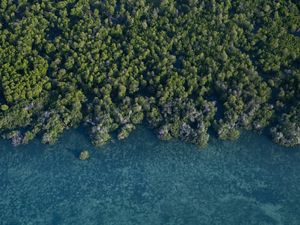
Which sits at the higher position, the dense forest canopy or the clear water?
the dense forest canopy

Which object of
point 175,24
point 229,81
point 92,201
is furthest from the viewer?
point 175,24

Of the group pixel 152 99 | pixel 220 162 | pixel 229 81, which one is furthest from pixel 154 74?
pixel 220 162

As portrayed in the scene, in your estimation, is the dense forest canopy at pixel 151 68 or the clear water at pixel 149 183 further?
the dense forest canopy at pixel 151 68

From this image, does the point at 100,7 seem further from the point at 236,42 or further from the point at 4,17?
the point at 236,42

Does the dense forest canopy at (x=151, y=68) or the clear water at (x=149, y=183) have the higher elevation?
the dense forest canopy at (x=151, y=68)

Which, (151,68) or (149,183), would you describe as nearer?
(149,183)
